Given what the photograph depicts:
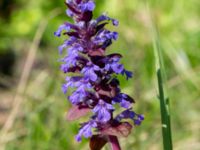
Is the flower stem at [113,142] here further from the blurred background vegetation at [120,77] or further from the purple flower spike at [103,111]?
the blurred background vegetation at [120,77]

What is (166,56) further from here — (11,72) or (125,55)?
(11,72)

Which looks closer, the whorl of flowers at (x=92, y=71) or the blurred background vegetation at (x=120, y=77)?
the whorl of flowers at (x=92, y=71)

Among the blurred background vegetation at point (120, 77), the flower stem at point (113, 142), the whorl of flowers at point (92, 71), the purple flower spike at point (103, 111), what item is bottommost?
the flower stem at point (113, 142)

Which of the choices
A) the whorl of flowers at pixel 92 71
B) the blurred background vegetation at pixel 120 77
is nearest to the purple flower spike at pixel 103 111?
the whorl of flowers at pixel 92 71

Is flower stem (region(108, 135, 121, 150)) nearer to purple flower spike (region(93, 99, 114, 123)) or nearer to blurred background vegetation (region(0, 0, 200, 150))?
purple flower spike (region(93, 99, 114, 123))

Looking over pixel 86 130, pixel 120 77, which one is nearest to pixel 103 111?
pixel 86 130

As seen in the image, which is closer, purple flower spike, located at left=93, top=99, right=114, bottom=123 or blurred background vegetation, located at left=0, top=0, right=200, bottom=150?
purple flower spike, located at left=93, top=99, right=114, bottom=123

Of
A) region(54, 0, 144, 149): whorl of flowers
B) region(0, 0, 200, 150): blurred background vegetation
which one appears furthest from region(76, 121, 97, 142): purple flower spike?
region(0, 0, 200, 150): blurred background vegetation

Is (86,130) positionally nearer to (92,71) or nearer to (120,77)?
(92,71)
